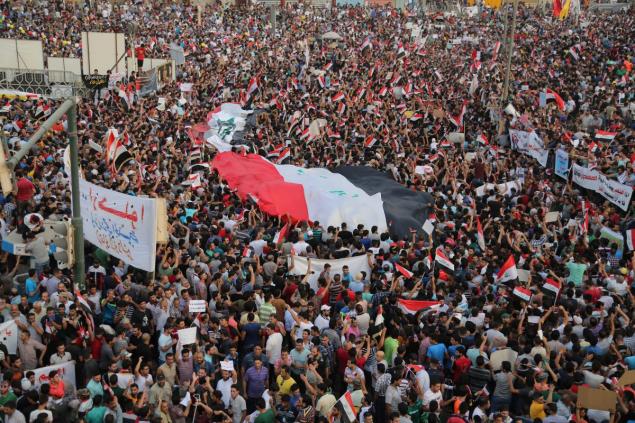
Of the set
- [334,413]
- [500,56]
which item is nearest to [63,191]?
[334,413]

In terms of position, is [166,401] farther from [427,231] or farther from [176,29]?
[176,29]

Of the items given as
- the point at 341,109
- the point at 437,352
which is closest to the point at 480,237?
the point at 437,352

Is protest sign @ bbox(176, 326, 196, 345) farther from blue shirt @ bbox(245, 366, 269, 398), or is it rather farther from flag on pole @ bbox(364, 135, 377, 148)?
flag on pole @ bbox(364, 135, 377, 148)

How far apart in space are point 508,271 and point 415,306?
1.86m

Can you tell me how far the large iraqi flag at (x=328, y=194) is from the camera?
16984 mm

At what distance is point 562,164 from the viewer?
62.9ft

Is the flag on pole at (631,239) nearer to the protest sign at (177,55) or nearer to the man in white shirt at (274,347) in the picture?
the man in white shirt at (274,347)

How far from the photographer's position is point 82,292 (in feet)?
37.7

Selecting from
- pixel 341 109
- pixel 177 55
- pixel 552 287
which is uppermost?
pixel 552 287

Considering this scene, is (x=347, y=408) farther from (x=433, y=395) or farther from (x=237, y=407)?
(x=237, y=407)

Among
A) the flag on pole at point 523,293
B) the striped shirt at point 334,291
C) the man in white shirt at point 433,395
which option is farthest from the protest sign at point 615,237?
the man in white shirt at point 433,395

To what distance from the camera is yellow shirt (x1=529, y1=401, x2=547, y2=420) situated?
31.1ft

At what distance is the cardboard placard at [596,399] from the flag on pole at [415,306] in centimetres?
303

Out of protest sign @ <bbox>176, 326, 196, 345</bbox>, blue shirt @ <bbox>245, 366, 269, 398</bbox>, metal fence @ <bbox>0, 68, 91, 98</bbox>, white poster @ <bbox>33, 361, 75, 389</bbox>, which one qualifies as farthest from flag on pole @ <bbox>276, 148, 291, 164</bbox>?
white poster @ <bbox>33, 361, 75, 389</bbox>
